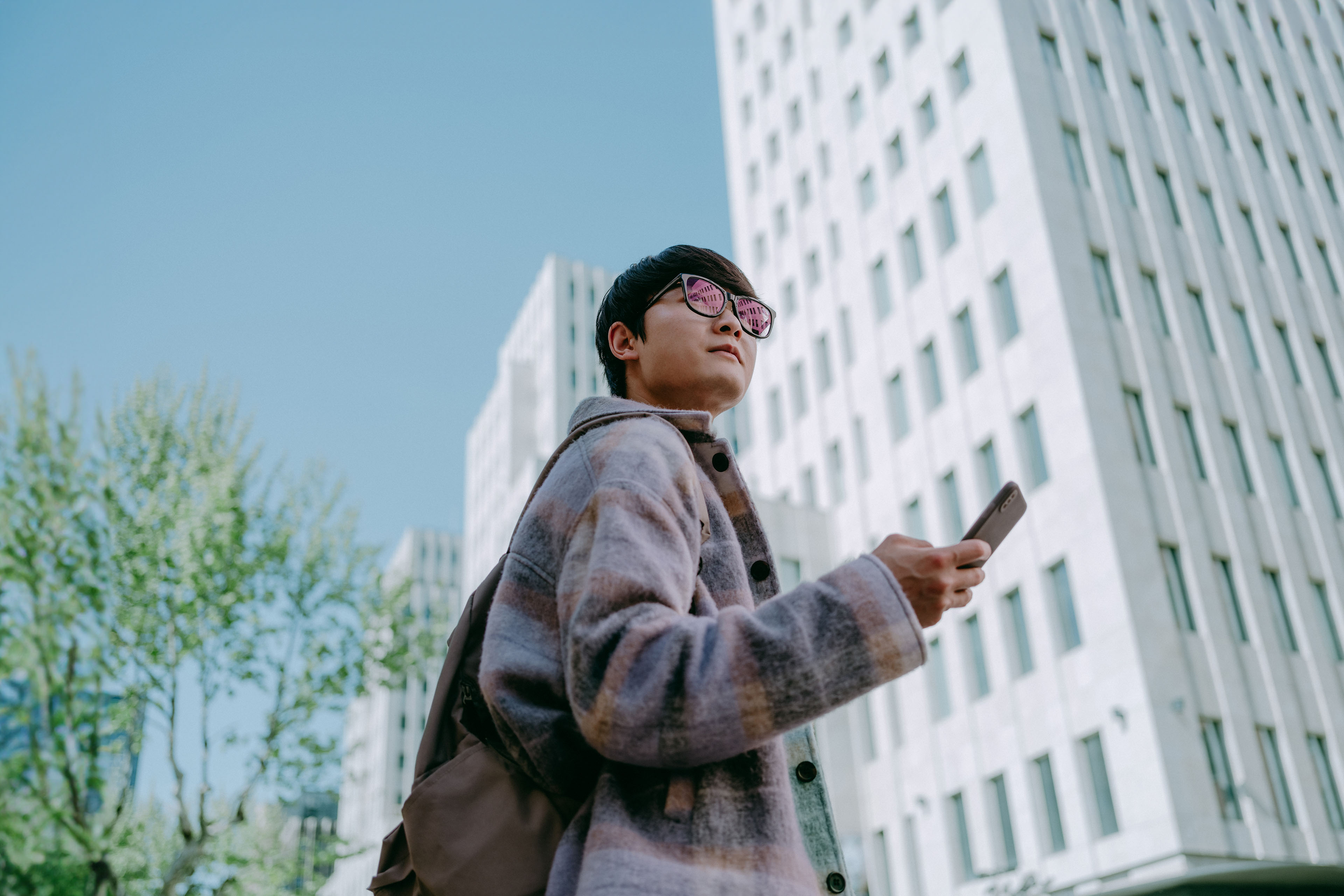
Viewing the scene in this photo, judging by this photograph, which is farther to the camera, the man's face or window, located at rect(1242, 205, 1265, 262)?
window, located at rect(1242, 205, 1265, 262)

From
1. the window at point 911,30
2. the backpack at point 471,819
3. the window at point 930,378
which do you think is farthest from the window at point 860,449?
the backpack at point 471,819

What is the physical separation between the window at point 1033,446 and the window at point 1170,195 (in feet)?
23.3

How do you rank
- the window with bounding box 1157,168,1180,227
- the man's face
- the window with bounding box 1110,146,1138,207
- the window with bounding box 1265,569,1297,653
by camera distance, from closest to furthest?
the man's face < the window with bounding box 1265,569,1297,653 < the window with bounding box 1110,146,1138,207 < the window with bounding box 1157,168,1180,227

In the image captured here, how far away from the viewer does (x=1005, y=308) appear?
2667cm

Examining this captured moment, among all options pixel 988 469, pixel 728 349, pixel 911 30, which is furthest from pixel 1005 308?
pixel 728 349

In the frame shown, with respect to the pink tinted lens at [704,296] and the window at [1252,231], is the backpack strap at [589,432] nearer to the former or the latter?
the pink tinted lens at [704,296]

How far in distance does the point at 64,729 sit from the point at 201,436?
176 inches

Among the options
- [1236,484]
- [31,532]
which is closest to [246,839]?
[31,532]

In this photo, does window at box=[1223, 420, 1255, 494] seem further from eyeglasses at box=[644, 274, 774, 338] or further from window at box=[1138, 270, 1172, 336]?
eyeglasses at box=[644, 274, 774, 338]

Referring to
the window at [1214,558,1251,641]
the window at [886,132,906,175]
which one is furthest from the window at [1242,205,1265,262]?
the window at [1214,558,1251,641]

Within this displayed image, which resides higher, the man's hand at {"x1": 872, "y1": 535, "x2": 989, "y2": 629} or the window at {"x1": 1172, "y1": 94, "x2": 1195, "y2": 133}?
the window at {"x1": 1172, "y1": 94, "x2": 1195, "y2": 133}

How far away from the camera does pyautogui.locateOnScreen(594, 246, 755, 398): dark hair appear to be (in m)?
2.41

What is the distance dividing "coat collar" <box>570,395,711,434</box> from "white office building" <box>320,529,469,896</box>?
5169cm

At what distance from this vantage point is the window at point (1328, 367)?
1120 inches
